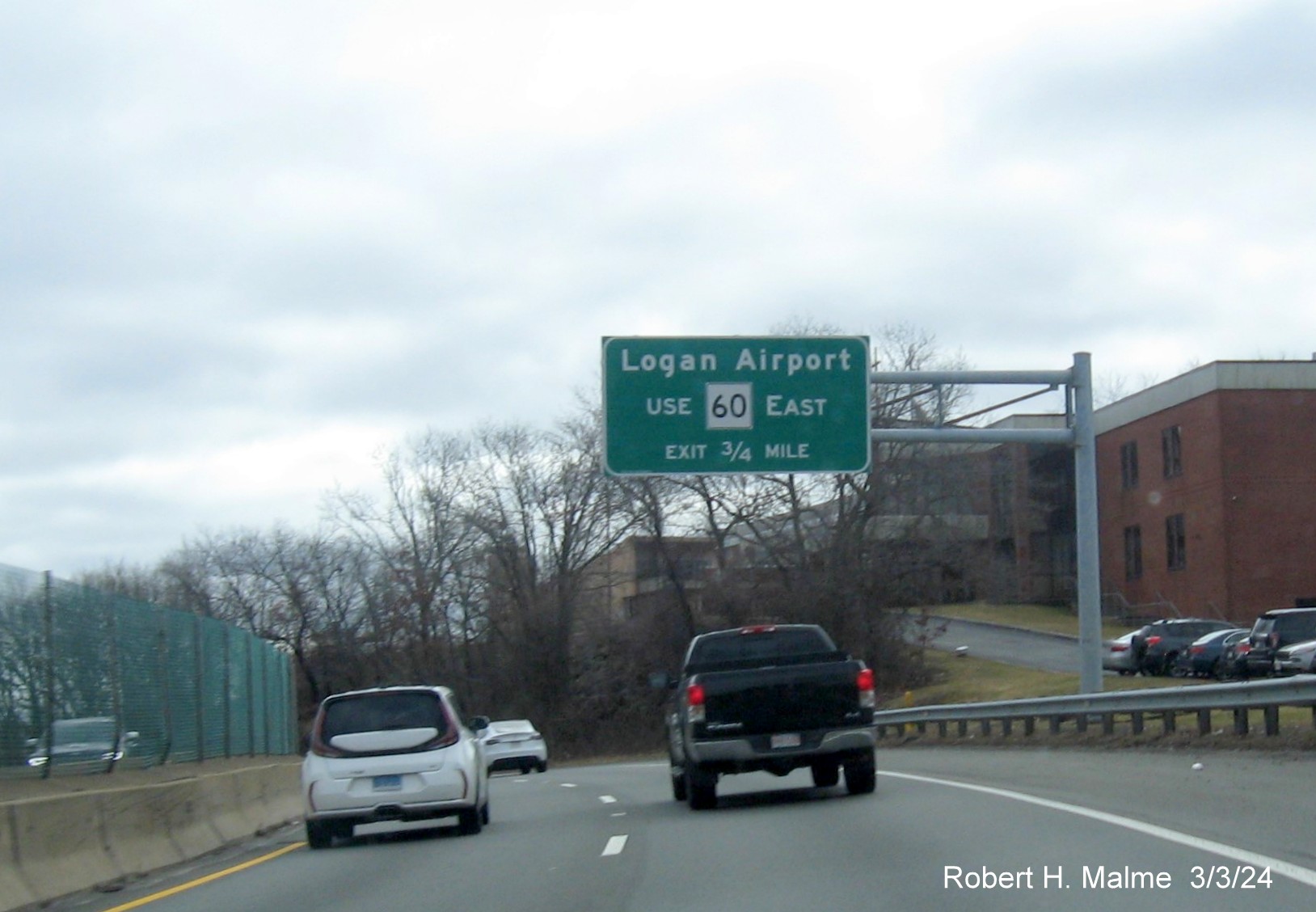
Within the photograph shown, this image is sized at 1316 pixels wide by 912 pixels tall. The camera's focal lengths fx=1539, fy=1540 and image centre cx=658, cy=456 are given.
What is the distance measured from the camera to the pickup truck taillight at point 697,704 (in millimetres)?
16125

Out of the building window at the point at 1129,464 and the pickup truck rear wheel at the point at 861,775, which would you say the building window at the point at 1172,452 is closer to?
the building window at the point at 1129,464

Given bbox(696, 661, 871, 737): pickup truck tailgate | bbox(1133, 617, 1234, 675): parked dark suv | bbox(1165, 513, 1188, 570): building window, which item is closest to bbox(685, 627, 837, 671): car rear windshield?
bbox(696, 661, 871, 737): pickup truck tailgate

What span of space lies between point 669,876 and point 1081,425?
1392 centimetres

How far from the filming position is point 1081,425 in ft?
75.5

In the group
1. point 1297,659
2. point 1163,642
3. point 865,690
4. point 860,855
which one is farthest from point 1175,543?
point 860,855

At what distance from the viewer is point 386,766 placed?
15727 millimetres

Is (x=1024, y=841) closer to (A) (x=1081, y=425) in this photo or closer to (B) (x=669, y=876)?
(B) (x=669, y=876)

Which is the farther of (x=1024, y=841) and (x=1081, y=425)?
(x=1081, y=425)

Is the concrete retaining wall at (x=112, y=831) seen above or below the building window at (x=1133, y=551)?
below

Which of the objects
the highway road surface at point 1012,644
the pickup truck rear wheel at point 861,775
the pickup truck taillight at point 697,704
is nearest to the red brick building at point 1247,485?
the highway road surface at point 1012,644

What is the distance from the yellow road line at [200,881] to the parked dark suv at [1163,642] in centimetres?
2747

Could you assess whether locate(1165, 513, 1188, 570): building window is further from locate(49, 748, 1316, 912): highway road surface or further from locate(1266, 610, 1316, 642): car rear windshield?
locate(49, 748, 1316, 912): highway road surface

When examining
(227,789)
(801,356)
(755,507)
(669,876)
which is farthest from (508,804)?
(755,507)

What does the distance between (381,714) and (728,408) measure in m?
8.56
